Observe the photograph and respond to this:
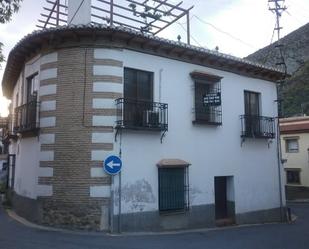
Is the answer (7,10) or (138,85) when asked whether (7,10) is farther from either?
(138,85)

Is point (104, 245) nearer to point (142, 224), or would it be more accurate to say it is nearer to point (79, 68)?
point (142, 224)

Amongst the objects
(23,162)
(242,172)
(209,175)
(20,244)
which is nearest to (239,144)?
(242,172)

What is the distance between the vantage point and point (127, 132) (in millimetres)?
12672

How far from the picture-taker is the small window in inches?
1223

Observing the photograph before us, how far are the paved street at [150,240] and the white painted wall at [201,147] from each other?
1.55 m

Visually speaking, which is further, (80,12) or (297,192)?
(297,192)

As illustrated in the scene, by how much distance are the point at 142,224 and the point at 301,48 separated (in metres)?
54.7

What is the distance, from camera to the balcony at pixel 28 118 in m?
13.3

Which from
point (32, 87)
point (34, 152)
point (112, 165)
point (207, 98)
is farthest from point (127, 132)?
point (32, 87)

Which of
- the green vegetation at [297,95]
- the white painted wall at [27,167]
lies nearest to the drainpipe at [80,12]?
the white painted wall at [27,167]

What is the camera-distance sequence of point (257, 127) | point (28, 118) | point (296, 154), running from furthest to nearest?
point (296, 154) < point (257, 127) < point (28, 118)

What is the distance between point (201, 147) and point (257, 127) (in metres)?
3.67

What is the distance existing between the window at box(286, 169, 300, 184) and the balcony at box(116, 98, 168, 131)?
21022 millimetres

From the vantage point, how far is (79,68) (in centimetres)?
1268
